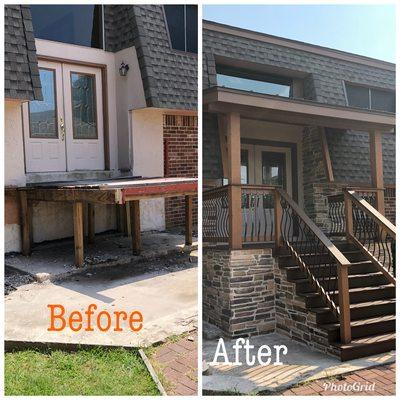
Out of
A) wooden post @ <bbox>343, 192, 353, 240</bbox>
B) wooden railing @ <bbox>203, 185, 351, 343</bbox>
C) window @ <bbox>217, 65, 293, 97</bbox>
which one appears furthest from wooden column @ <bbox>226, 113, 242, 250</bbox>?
wooden post @ <bbox>343, 192, 353, 240</bbox>

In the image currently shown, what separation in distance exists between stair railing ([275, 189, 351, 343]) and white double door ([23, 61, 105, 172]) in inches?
128

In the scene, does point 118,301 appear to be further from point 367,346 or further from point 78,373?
point 367,346

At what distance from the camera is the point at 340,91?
3.34 meters

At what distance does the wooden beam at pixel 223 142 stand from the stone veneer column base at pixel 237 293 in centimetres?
51

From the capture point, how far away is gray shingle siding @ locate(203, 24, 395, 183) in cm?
286

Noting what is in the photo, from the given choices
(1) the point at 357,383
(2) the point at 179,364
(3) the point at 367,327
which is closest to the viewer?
(1) the point at 357,383

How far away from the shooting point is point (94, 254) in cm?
539

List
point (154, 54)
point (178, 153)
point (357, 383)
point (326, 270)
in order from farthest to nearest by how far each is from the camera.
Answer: point (178, 153), point (154, 54), point (326, 270), point (357, 383)

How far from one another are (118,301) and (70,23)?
11.9ft

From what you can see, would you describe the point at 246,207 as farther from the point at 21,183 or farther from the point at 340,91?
the point at 21,183

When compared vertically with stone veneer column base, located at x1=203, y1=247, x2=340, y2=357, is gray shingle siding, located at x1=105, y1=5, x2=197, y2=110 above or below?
above

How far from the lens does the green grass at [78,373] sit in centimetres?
290

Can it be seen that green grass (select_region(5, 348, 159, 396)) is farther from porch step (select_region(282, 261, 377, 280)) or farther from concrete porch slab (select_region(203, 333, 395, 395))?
porch step (select_region(282, 261, 377, 280))

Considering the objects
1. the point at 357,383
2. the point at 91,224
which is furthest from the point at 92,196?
the point at 357,383
